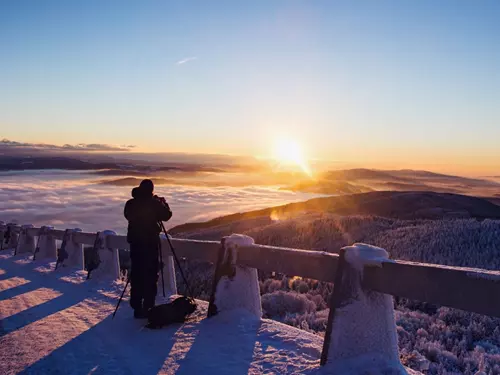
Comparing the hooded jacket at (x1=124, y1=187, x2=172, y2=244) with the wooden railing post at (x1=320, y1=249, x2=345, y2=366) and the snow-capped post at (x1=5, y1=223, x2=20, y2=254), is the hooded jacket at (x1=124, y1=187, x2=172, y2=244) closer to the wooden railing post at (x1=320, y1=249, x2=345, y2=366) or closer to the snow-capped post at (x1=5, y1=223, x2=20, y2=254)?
the wooden railing post at (x1=320, y1=249, x2=345, y2=366)

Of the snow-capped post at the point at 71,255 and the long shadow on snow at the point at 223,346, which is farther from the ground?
the long shadow on snow at the point at 223,346

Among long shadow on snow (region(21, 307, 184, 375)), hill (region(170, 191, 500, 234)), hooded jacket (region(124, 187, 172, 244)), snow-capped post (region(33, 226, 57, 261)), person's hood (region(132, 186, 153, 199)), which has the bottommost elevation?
hill (region(170, 191, 500, 234))

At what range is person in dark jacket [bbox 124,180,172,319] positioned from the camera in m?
6.98

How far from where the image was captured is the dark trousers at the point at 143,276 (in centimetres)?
700

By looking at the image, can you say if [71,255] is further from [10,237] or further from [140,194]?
[10,237]

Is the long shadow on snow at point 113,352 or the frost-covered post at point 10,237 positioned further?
the frost-covered post at point 10,237

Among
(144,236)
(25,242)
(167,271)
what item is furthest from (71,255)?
(144,236)

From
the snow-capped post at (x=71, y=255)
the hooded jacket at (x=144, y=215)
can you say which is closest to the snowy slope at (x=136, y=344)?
the hooded jacket at (x=144, y=215)

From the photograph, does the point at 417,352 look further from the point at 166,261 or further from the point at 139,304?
the point at 166,261

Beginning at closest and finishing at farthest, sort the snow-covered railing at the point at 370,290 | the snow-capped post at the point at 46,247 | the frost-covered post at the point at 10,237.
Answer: the snow-covered railing at the point at 370,290 → the snow-capped post at the point at 46,247 → the frost-covered post at the point at 10,237

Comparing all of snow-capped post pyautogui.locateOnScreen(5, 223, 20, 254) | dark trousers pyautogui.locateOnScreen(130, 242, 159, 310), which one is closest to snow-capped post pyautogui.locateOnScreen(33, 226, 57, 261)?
snow-capped post pyautogui.locateOnScreen(5, 223, 20, 254)

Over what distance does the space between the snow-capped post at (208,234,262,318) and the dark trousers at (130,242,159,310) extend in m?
1.19

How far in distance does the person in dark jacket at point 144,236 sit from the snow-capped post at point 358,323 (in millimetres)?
3355

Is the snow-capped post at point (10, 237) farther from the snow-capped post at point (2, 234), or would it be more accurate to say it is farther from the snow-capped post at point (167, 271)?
the snow-capped post at point (167, 271)
